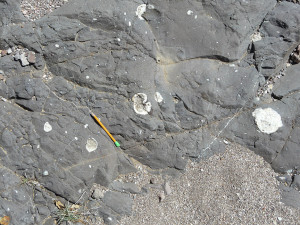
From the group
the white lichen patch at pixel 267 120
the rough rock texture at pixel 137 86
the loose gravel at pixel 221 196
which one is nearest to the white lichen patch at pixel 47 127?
the rough rock texture at pixel 137 86

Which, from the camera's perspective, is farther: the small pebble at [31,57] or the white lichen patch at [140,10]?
the white lichen patch at [140,10]

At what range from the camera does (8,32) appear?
3.61 metres

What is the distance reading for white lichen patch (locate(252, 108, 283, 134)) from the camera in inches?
150

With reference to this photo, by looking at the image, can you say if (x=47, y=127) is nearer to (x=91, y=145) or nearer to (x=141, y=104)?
(x=91, y=145)

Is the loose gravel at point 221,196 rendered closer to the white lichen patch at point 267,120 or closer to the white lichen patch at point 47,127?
the white lichen patch at point 267,120

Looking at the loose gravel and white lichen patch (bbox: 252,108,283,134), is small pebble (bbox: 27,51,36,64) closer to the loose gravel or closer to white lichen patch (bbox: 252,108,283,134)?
the loose gravel

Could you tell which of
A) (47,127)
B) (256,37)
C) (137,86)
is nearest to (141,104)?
(137,86)

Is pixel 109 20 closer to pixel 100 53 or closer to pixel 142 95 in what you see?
pixel 100 53

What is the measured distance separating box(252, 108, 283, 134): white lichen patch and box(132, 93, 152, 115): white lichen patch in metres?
1.16

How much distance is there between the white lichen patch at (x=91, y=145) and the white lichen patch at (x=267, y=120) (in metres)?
1.71

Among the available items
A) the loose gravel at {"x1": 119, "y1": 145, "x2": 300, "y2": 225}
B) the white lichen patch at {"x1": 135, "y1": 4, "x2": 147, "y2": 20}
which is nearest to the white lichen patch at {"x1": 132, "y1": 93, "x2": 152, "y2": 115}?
the loose gravel at {"x1": 119, "y1": 145, "x2": 300, "y2": 225}

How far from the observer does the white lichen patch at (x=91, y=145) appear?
3561mm

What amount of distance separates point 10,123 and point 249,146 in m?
2.47

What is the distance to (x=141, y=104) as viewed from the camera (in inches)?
146
